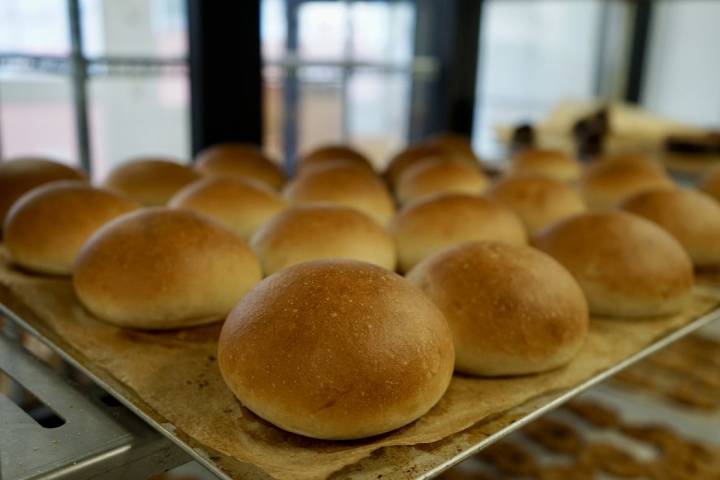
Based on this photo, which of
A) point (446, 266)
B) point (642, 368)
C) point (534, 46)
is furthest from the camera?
point (534, 46)

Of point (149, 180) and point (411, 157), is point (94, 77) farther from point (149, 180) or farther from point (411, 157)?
point (411, 157)

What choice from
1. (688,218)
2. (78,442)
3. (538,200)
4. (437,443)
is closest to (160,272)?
(78,442)

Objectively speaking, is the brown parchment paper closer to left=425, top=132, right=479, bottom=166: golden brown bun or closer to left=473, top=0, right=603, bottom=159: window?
left=425, top=132, right=479, bottom=166: golden brown bun

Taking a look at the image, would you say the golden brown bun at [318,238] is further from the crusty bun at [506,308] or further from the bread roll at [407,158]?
the bread roll at [407,158]

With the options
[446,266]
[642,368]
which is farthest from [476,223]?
[642,368]

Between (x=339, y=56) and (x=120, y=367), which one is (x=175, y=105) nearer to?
(x=339, y=56)
